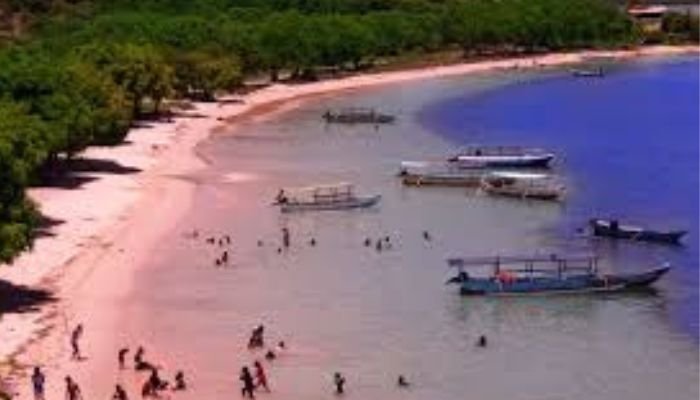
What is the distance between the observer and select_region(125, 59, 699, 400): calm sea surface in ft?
188

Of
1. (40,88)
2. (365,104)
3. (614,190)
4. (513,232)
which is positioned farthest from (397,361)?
(365,104)

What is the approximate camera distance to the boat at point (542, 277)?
71.5 meters

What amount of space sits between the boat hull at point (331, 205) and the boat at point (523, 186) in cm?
1048

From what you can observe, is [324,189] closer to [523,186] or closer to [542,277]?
[523,186]

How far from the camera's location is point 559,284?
72188 mm

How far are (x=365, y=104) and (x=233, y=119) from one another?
24220 mm

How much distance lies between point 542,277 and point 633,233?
15.0 m

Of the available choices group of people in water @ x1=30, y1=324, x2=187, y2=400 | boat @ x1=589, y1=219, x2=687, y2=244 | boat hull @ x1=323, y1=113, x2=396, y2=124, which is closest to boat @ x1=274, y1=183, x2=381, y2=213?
boat @ x1=589, y1=219, x2=687, y2=244

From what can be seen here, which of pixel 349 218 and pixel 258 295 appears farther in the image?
pixel 349 218

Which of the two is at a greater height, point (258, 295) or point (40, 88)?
point (40, 88)

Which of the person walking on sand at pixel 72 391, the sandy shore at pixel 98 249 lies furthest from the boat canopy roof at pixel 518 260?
the person walking on sand at pixel 72 391

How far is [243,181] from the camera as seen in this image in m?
102

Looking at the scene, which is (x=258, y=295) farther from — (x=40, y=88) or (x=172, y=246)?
(x=40, y=88)

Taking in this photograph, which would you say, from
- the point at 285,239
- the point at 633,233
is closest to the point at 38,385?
the point at 285,239
